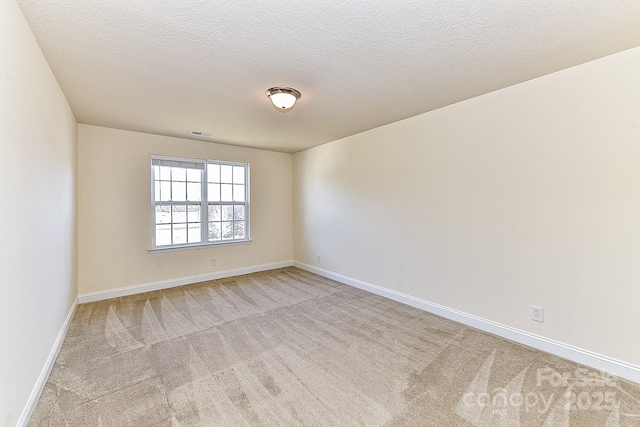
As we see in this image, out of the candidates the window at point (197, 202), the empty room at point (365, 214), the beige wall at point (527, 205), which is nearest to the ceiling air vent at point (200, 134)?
the empty room at point (365, 214)

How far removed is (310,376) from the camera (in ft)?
6.90

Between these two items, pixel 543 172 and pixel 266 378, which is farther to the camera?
pixel 543 172

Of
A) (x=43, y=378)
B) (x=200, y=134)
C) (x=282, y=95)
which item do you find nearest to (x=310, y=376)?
(x=43, y=378)

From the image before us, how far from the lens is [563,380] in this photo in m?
2.02

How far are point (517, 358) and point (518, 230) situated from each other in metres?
1.14

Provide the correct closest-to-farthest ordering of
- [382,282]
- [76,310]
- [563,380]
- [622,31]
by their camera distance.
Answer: [622,31]
[563,380]
[76,310]
[382,282]

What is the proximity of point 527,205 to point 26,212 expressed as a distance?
3932mm

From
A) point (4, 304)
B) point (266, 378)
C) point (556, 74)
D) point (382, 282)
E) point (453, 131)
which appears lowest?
point (266, 378)

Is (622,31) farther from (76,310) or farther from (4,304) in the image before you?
(76,310)

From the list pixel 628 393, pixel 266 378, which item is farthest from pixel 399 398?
pixel 628 393

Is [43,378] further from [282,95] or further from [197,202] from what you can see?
[197,202]

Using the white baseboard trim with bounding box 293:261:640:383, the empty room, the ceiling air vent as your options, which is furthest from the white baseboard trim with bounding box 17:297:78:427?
the white baseboard trim with bounding box 293:261:640:383

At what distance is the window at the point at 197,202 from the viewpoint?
4.31 meters

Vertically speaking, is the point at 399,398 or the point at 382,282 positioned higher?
the point at 382,282
